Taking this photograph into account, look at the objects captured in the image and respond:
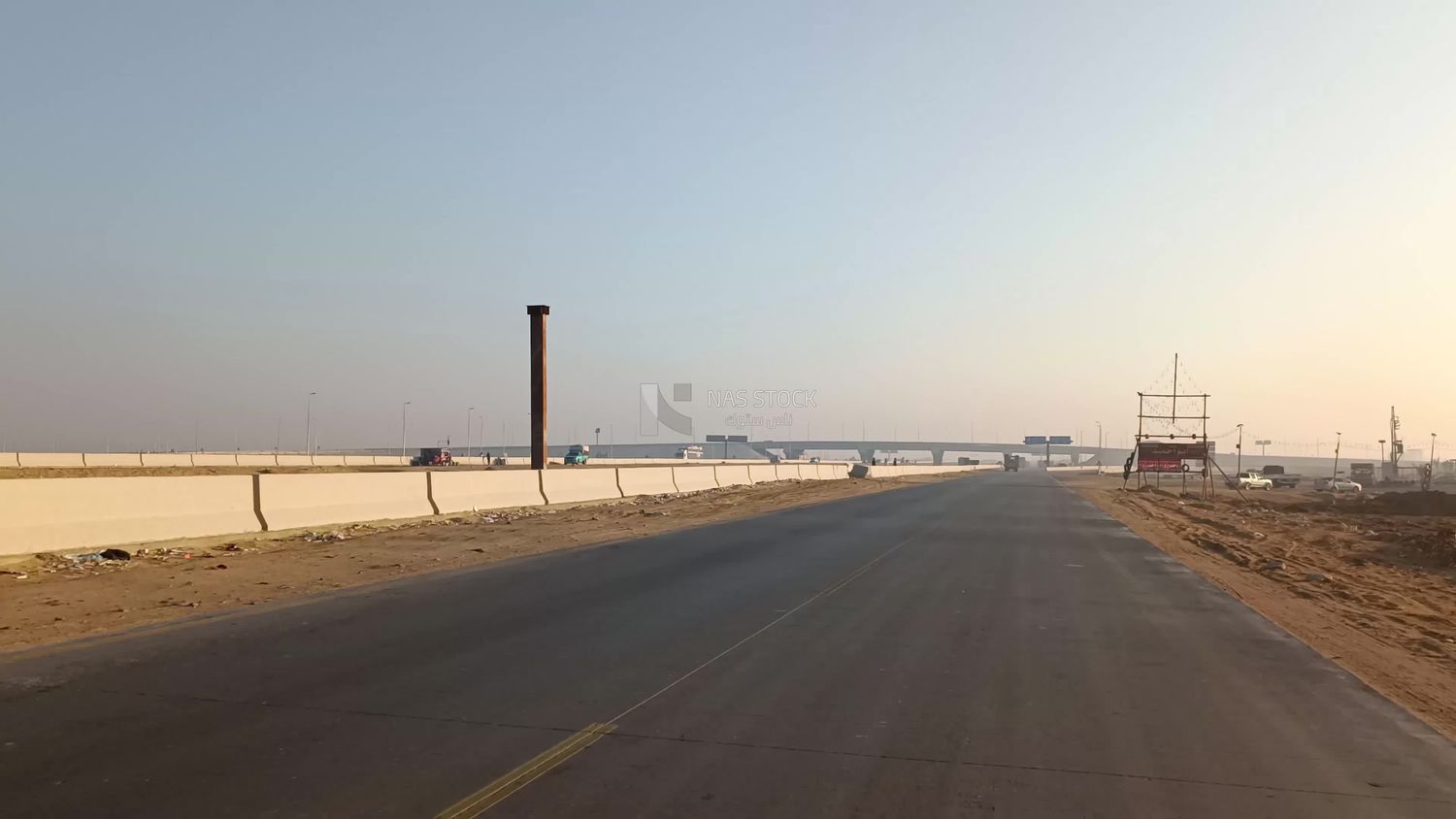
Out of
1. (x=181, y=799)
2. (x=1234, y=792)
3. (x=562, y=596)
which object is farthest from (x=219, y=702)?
(x=1234, y=792)

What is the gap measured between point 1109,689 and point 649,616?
5.07m

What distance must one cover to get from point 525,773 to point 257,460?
231 feet

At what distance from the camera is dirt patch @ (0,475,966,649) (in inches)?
436

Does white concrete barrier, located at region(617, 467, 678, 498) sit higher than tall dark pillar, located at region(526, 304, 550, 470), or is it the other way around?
tall dark pillar, located at region(526, 304, 550, 470)

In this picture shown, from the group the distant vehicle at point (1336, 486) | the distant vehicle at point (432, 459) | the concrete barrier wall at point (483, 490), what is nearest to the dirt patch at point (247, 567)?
the concrete barrier wall at point (483, 490)

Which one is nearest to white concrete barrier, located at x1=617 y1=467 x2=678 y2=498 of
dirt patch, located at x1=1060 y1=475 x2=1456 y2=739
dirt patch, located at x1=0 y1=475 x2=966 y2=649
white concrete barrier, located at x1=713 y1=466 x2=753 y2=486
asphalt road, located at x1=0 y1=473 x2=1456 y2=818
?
white concrete barrier, located at x1=713 y1=466 x2=753 y2=486

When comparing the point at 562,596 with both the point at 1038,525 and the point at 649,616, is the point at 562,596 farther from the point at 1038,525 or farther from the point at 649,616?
the point at 1038,525

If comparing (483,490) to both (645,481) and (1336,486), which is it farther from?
(1336,486)

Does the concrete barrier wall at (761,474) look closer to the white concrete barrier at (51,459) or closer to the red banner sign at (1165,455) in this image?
the red banner sign at (1165,455)

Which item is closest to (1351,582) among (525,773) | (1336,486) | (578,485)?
(525,773)

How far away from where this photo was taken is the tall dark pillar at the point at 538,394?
35938 millimetres

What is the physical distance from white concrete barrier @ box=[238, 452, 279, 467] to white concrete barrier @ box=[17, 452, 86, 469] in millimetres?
9040

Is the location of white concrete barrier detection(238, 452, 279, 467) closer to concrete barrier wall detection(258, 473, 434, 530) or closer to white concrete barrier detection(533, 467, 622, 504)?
white concrete barrier detection(533, 467, 622, 504)

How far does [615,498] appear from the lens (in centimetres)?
3562
